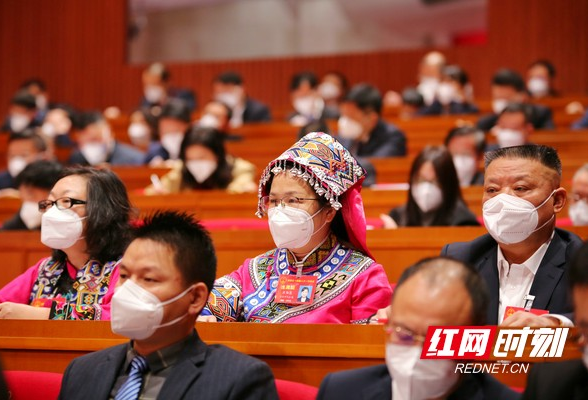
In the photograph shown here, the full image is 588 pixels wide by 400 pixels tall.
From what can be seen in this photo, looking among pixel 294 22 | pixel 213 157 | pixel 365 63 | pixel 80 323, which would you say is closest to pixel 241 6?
pixel 294 22

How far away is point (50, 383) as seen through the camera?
217 centimetres

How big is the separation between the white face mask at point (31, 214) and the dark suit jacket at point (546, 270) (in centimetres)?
218

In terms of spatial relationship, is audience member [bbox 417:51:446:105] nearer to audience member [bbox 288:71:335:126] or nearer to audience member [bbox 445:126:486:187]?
audience member [bbox 288:71:335:126]

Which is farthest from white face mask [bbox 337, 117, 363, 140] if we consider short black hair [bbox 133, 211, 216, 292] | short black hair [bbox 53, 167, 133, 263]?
short black hair [bbox 133, 211, 216, 292]

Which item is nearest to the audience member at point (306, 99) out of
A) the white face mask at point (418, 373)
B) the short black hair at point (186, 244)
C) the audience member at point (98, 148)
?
the audience member at point (98, 148)

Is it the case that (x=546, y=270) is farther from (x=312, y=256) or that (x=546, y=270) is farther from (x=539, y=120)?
(x=539, y=120)

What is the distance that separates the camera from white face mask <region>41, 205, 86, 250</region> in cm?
279

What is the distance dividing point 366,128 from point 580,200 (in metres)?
2.71

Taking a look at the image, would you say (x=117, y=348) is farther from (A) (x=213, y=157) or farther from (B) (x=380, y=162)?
(B) (x=380, y=162)

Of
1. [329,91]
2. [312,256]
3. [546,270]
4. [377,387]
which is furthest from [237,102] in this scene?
[377,387]

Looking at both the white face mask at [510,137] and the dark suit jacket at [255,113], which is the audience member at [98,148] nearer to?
the dark suit jacket at [255,113]

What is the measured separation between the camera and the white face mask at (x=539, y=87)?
8.07 metres

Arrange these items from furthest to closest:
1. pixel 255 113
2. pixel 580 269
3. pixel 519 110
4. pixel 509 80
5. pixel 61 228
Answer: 1. pixel 255 113
2. pixel 509 80
3. pixel 519 110
4. pixel 61 228
5. pixel 580 269

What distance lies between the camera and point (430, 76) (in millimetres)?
8547
